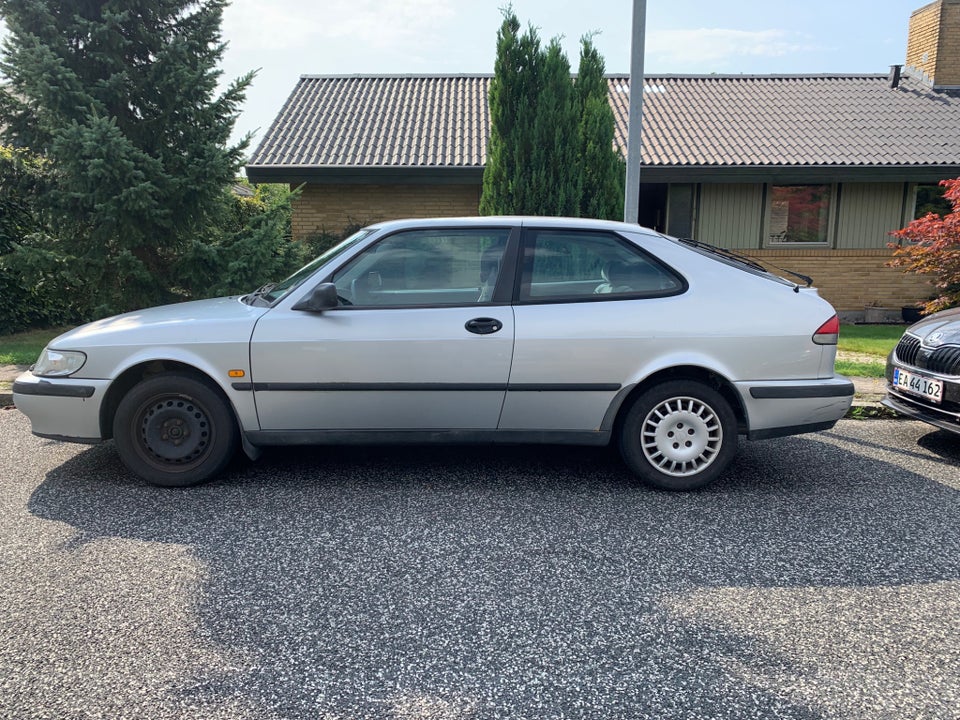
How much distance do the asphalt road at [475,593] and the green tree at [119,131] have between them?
4.55 m

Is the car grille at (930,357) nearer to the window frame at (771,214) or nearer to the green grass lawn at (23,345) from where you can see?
the window frame at (771,214)

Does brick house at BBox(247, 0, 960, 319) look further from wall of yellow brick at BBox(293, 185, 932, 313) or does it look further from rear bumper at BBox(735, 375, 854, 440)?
rear bumper at BBox(735, 375, 854, 440)

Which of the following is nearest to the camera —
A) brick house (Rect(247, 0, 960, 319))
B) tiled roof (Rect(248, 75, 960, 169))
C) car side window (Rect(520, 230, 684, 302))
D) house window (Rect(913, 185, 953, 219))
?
car side window (Rect(520, 230, 684, 302))

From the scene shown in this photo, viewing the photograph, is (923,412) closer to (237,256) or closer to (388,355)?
(388,355)

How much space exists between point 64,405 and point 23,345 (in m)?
6.56

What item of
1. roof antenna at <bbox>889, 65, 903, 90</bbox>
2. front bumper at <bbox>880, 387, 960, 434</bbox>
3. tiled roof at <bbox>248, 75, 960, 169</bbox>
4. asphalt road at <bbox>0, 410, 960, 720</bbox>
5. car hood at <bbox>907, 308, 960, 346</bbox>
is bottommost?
asphalt road at <bbox>0, 410, 960, 720</bbox>

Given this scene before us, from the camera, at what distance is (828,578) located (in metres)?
3.31

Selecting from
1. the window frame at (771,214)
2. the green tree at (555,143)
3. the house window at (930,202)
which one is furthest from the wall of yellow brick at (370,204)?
the house window at (930,202)

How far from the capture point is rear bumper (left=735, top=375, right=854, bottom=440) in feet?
14.4

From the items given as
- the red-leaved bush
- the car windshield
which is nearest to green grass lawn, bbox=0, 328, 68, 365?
the car windshield

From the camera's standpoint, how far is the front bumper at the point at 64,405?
4363 millimetres

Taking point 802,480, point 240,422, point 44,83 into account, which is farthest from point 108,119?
point 802,480

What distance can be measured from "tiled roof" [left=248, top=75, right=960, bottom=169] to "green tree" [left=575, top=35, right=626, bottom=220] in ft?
11.8

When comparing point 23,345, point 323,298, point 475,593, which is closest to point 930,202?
point 323,298
